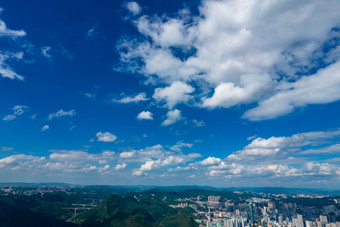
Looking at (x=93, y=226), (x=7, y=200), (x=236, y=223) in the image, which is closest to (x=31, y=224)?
(x=93, y=226)

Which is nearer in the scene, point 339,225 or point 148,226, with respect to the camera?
point 148,226

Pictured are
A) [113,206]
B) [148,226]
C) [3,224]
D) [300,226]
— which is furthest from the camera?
[113,206]

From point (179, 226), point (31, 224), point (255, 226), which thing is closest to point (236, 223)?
point (255, 226)

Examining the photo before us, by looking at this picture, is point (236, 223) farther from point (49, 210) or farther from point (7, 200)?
point (7, 200)

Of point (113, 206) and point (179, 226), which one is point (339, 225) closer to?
point (179, 226)

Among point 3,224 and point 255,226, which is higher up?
point 3,224

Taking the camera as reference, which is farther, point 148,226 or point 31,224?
point 148,226

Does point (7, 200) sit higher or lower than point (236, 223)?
higher

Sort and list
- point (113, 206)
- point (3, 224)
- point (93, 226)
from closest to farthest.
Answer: point (3, 224)
point (93, 226)
point (113, 206)

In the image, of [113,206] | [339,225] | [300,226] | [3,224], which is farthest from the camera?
[113,206]
